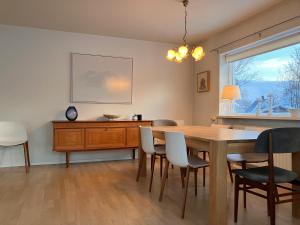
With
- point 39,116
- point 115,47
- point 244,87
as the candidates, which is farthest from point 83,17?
point 244,87

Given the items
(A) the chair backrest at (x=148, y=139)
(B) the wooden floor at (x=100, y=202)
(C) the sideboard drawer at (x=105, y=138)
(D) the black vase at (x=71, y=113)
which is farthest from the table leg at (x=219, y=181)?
(D) the black vase at (x=71, y=113)

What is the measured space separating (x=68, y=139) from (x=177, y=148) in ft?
7.97

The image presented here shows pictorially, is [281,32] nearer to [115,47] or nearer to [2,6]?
[115,47]

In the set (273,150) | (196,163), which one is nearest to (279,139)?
(273,150)

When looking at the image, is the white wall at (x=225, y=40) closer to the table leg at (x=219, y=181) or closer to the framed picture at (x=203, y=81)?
the framed picture at (x=203, y=81)

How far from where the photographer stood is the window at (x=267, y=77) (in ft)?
11.3

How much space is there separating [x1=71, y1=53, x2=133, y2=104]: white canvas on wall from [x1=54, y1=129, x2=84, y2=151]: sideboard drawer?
712 millimetres

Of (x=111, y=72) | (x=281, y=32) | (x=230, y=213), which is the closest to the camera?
(x=230, y=213)

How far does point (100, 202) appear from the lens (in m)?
2.54

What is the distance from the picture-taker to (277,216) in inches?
88.4

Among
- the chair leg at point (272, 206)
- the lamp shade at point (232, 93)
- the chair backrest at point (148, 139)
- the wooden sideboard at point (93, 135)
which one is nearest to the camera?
the chair leg at point (272, 206)

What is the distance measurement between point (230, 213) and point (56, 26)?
391 centimetres

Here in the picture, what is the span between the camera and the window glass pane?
3.46 meters

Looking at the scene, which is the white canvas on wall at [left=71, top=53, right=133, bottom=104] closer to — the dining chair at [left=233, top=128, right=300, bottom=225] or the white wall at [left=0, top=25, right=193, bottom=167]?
the white wall at [left=0, top=25, right=193, bottom=167]
